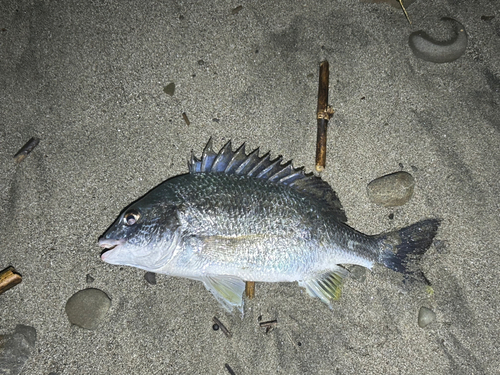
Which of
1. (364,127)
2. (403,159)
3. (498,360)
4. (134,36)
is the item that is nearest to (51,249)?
(134,36)

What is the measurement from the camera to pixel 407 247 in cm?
276

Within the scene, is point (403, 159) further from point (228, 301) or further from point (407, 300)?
point (228, 301)

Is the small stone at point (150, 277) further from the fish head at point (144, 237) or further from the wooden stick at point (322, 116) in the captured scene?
the wooden stick at point (322, 116)

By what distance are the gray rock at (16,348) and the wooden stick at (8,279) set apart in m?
0.34

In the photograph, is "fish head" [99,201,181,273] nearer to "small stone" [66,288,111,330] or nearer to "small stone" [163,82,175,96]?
"small stone" [66,288,111,330]

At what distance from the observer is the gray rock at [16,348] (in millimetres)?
2545

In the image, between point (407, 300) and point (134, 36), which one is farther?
point (134, 36)

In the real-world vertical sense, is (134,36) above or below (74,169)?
above

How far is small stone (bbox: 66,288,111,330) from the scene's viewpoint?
2.65 m

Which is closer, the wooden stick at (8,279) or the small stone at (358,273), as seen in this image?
the wooden stick at (8,279)

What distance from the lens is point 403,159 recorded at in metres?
3.03

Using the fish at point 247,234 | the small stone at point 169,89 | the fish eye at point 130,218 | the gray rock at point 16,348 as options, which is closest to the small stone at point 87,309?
the gray rock at point 16,348

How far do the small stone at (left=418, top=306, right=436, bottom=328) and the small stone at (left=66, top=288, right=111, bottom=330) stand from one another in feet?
8.79

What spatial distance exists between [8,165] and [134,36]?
63.8 inches
